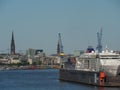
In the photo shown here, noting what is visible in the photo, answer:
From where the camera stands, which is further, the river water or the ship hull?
the river water

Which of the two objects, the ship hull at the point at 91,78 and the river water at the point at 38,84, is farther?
the river water at the point at 38,84

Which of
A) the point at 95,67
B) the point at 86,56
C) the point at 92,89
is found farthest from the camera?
the point at 86,56

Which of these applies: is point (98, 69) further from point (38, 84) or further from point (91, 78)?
point (38, 84)

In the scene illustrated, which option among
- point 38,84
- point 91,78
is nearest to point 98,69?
point 91,78

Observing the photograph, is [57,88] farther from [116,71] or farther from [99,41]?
[99,41]

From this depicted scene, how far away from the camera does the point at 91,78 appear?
67.1 m

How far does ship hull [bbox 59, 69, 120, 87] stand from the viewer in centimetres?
6319

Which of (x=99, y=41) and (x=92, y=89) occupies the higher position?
(x=99, y=41)

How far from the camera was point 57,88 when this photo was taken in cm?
6450

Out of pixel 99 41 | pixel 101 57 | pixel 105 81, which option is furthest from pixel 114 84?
pixel 99 41

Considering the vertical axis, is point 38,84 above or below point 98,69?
below

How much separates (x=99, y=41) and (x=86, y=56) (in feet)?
67.5

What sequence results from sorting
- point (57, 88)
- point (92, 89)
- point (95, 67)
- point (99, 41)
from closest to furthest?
point (92, 89) → point (57, 88) → point (95, 67) → point (99, 41)

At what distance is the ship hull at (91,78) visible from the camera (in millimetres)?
63188
